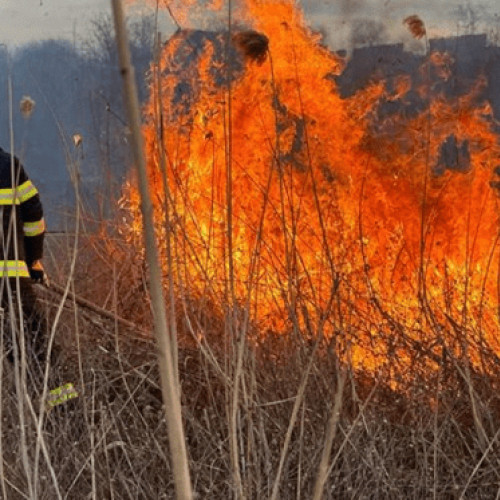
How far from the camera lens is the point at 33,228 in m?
5.94

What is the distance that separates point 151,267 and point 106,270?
6227mm

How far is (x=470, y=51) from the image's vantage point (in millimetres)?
9656

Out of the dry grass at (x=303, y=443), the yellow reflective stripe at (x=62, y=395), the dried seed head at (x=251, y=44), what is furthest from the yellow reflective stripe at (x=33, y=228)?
the dried seed head at (x=251, y=44)

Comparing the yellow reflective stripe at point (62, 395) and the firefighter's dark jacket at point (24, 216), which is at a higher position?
the firefighter's dark jacket at point (24, 216)

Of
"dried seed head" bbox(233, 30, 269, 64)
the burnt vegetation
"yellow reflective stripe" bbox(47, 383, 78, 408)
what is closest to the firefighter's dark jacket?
the burnt vegetation

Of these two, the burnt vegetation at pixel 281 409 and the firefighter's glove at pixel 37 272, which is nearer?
the burnt vegetation at pixel 281 409

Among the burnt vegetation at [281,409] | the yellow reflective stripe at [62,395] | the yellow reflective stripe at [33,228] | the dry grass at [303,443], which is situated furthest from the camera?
the yellow reflective stripe at [33,228]

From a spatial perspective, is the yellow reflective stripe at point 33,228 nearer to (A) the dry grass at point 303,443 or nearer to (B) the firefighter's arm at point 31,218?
(B) the firefighter's arm at point 31,218

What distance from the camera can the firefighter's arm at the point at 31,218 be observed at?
19.1ft

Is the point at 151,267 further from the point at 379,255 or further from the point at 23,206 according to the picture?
the point at 379,255

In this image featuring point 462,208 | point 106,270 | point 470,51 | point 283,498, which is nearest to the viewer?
point 283,498

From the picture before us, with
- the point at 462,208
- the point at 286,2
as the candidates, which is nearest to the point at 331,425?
the point at 462,208

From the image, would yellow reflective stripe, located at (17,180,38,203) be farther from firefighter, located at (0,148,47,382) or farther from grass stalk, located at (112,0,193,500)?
grass stalk, located at (112,0,193,500)

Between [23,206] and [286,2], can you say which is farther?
[286,2]
